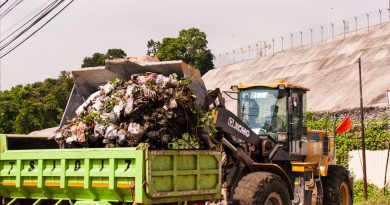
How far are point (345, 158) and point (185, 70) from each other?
15.8 m

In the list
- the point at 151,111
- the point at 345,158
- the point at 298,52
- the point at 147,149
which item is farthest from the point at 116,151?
the point at 298,52

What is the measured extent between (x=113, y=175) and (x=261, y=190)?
3.58 m

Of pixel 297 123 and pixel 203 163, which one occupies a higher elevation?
pixel 297 123

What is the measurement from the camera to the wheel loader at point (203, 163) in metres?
9.02

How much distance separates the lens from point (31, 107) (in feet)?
158

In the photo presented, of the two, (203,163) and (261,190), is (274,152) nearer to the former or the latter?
(261,190)

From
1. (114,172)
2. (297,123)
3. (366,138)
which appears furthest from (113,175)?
(366,138)

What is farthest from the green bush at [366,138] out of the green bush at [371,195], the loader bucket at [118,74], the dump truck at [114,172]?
the dump truck at [114,172]

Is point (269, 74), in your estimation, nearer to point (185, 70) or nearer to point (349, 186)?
point (349, 186)

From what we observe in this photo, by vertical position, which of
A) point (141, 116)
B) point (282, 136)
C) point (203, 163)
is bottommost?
point (203, 163)

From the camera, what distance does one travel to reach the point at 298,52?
5697 centimetres

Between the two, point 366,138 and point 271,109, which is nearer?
point 271,109

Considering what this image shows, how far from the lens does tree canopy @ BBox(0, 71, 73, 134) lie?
4706 centimetres

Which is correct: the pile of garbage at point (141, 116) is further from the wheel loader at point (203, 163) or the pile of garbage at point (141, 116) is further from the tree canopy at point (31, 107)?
the tree canopy at point (31, 107)
